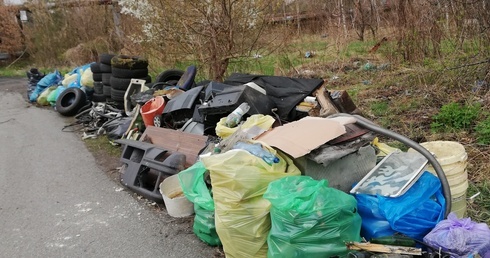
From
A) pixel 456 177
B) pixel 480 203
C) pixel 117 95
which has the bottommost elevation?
pixel 480 203

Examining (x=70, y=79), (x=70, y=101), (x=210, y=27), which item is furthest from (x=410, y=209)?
(x=70, y=79)

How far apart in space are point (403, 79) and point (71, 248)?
17.7ft

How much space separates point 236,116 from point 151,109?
2.27 meters

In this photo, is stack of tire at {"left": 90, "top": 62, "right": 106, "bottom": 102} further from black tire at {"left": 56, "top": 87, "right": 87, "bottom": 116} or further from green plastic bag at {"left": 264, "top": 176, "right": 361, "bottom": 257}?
green plastic bag at {"left": 264, "top": 176, "right": 361, "bottom": 257}

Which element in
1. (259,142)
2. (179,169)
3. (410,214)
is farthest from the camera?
(179,169)

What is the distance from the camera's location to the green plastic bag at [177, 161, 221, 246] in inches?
125

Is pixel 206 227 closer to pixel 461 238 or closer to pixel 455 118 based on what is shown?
pixel 461 238

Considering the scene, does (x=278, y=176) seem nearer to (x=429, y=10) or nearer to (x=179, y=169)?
(x=179, y=169)

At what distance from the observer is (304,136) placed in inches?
117

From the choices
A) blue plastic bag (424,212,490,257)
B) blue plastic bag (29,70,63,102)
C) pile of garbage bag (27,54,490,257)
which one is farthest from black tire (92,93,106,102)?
blue plastic bag (424,212,490,257)

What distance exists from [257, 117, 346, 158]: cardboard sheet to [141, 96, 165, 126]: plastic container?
2.95 m

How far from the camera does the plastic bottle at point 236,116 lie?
4.17 metres

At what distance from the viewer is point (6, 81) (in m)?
16.0

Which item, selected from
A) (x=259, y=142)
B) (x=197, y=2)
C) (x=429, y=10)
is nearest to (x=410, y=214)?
(x=259, y=142)
